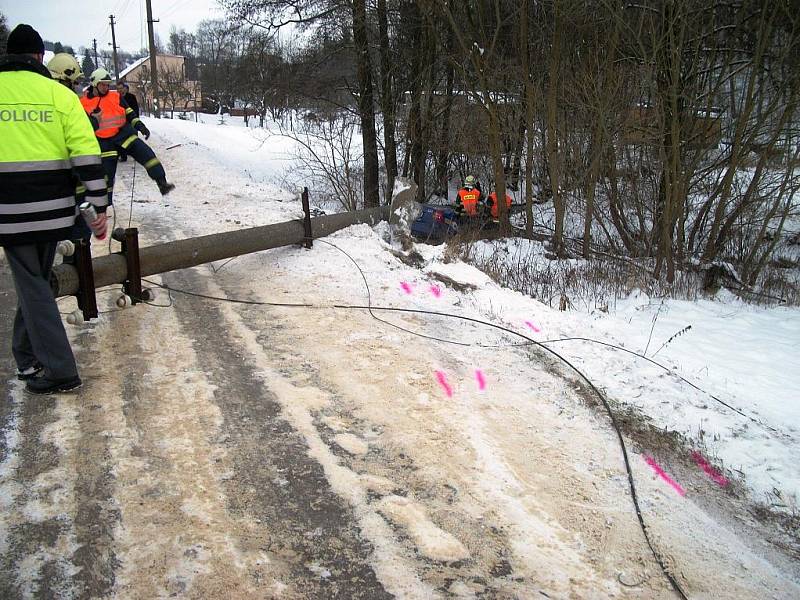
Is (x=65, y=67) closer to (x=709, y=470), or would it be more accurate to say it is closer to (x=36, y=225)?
(x=36, y=225)

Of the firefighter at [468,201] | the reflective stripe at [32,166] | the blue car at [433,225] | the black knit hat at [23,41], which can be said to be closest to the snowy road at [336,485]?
the reflective stripe at [32,166]

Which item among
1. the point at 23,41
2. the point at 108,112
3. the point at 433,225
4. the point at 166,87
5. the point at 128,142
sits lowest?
the point at 433,225

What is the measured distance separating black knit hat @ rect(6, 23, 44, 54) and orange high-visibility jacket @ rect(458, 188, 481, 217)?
11.1m

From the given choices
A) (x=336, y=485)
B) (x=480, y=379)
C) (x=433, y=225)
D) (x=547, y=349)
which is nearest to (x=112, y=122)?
(x=480, y=379)

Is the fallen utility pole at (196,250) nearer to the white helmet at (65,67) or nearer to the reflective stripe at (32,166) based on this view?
the reflective stripe at (32,166)

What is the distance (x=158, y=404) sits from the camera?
3930 millimetres

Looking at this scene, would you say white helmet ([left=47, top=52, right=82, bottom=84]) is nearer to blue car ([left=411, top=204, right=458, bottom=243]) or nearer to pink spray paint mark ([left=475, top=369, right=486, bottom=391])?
pink spray paint mark ([left=475, top=369, right=486, bottom=391])

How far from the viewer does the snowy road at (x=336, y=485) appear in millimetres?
2676

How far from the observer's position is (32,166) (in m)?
3.64

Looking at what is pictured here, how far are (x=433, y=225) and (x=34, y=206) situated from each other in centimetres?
961

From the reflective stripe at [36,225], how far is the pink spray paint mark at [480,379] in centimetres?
284

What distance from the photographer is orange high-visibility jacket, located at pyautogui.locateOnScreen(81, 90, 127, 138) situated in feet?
23.2

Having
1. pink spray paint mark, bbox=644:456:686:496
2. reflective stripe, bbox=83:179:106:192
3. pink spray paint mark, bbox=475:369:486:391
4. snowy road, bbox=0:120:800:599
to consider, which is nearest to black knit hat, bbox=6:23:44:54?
reflective stripe, bbox=83:179:106:192

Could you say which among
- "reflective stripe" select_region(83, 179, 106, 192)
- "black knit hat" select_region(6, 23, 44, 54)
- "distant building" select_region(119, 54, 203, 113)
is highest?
"distant building" select_region(119, 54, 203, 113)
